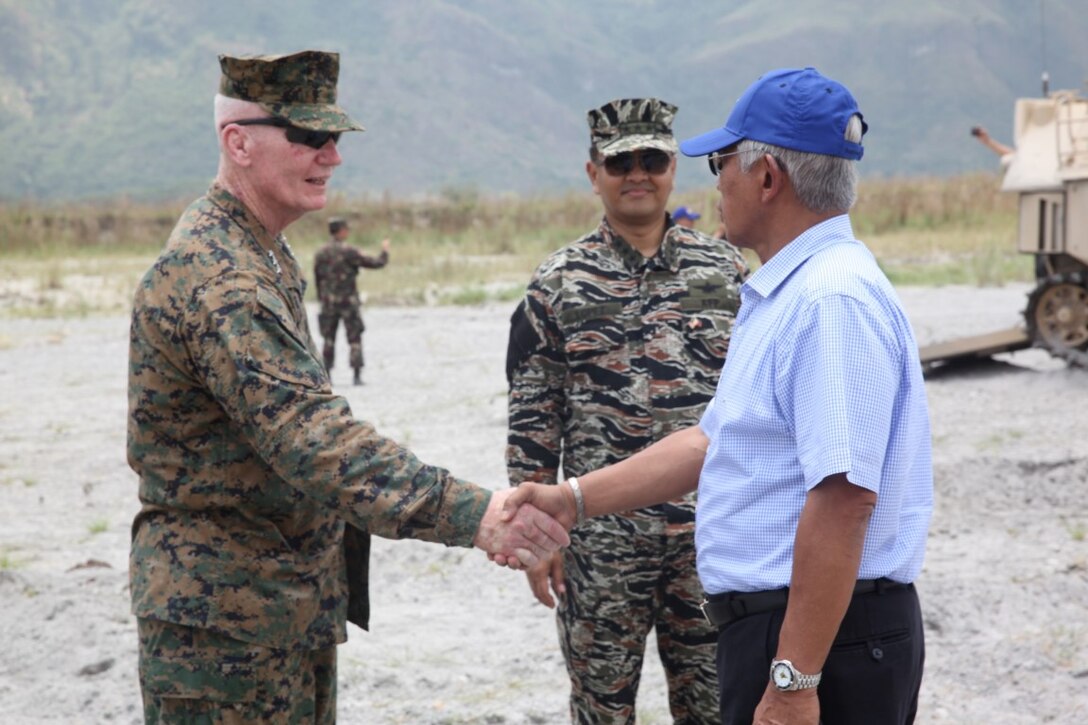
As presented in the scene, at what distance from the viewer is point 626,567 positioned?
3.76 m

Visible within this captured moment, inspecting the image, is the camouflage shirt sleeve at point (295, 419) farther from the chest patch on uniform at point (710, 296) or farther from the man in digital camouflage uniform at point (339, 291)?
the man in digital camouflage uniform at point (339, 291)

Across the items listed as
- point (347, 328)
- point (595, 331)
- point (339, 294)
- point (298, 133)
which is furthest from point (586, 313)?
point (339, 294)

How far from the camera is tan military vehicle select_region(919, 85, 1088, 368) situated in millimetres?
12906

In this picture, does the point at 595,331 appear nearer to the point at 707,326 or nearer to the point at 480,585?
the point at 707,326

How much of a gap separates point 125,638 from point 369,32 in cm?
14504

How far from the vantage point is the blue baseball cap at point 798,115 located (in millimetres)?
2602

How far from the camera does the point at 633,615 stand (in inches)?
149

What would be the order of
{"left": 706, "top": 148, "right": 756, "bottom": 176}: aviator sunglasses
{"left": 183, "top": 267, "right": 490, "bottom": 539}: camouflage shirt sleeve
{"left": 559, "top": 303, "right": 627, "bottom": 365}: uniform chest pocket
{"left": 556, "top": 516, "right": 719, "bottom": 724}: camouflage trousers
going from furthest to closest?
{"left": 559, "top": 303, "right": 627, "bottom": 365}: uniform chest pocket → {"left": 556, "top": 516, "right": 719, "bottom": 724}: camouflage trousers → {"left": 183, "top": 267, "right": 490, "bottom": 539}: camouflage shirt sleeve → {"left": 706, "top": 148, "right": 756, "bottom": 176}: aviator sunglasses

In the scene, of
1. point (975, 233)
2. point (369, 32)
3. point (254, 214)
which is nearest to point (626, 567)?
point (254, 214)

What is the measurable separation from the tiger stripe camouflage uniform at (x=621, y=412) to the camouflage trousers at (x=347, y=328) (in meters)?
10.6

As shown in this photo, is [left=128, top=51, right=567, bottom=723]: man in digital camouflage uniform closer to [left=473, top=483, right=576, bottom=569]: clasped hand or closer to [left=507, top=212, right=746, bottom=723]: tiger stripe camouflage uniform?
[left=473, top=483, right=576, bottom=569]: clasped hand

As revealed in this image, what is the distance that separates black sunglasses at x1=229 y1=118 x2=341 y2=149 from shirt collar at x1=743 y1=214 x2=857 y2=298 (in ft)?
3.76

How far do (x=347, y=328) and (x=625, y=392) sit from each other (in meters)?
11.1

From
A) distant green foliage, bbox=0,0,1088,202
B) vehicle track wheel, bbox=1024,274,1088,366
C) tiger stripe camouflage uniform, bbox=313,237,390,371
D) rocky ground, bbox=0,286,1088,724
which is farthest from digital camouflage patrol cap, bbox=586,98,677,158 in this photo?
distant green foliage, bbox=0,0,1088,202
